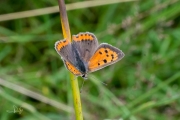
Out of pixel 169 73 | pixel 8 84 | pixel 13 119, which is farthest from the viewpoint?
pixel 169 73

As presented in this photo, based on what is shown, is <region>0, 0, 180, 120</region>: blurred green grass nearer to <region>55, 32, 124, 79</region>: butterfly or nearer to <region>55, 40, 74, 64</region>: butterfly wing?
<region>55, 32, 124, 79</region>: butterfly

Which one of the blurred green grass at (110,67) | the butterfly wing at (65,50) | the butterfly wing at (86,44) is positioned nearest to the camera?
the butterfly wing at (65,50)

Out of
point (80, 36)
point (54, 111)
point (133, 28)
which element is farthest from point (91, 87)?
point (80, 36)

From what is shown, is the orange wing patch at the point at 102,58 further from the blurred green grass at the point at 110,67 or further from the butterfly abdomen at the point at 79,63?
the blurred green grass at the point at 110,67

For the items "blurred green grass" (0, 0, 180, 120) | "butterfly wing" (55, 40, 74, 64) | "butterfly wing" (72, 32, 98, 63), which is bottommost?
"butterfly wing" (55, 40, 74, 64)

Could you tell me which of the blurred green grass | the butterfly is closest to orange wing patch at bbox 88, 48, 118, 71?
the butterfly

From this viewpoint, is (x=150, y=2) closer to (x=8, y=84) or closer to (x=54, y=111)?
(x=54, y=111)

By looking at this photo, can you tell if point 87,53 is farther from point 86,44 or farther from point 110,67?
point 110,67

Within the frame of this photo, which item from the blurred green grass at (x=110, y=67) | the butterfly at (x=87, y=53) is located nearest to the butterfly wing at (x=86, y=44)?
the butterfly at (x=87, y=53)
